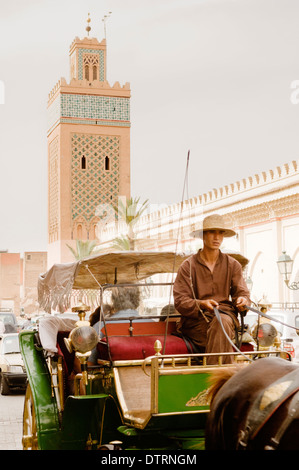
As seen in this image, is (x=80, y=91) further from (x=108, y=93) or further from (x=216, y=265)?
(x=216, y=265)

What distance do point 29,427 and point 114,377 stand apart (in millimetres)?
1796

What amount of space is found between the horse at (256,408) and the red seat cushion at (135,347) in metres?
0.92

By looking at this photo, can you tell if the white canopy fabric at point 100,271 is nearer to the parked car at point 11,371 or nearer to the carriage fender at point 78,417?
the carriage fender at point 78,417

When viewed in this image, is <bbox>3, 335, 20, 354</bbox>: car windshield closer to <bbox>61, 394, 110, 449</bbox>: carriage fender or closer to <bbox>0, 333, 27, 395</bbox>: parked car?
<bbox>0, 333, 27, 395</bbox>: parked car

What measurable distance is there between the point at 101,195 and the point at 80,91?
698cm

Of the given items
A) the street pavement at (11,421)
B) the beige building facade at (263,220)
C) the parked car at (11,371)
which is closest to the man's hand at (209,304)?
the street pavement at (11,421)

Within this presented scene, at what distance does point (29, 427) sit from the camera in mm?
5781

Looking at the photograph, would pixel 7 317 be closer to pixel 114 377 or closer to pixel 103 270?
pixel 103 270

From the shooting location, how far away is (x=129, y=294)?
6.28 metres

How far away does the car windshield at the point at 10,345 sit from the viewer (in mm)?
12967

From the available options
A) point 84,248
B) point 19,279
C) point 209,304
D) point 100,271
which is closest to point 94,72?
point 84,248

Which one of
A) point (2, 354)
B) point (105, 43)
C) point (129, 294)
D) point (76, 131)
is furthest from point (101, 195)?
point (129, 294)

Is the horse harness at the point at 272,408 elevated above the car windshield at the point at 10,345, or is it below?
above

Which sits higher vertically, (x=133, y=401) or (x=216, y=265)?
(x=216, y=265)
